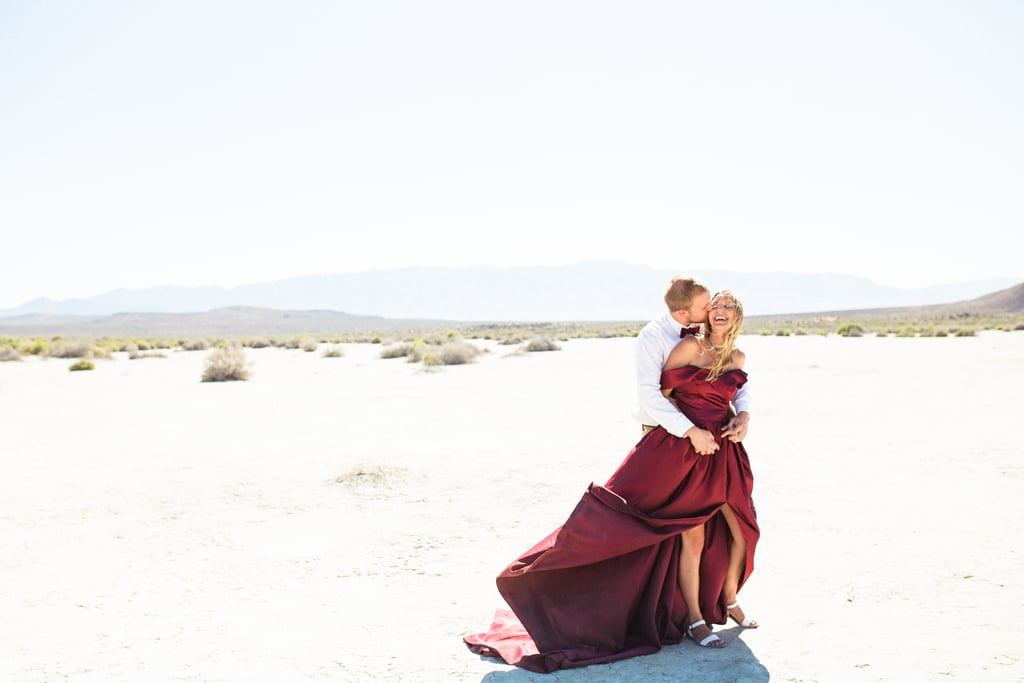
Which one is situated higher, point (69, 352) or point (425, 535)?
point (69, 352)

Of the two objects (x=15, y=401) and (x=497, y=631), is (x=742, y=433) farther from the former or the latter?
(x=15, y=401)

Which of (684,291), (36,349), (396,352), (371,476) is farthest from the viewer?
(36,349)

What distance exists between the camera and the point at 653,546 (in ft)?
14.6

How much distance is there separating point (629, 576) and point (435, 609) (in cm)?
160

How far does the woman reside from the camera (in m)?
4.35

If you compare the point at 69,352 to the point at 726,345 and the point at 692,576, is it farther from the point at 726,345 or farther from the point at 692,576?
the point at 726,345

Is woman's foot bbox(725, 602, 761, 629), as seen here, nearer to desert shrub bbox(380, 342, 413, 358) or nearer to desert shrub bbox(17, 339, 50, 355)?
desert shrub bbox(380, 342, 413, 358)

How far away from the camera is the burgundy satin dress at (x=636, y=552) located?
171 inches

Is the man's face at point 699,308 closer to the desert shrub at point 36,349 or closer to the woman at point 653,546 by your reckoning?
the woman at point 653,546

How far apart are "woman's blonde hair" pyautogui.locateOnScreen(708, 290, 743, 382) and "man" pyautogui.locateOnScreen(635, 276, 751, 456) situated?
0.11m

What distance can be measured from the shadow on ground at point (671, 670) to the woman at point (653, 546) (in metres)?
0.06

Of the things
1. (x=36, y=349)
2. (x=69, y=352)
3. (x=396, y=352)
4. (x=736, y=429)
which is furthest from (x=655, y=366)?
(x=36, y=349)

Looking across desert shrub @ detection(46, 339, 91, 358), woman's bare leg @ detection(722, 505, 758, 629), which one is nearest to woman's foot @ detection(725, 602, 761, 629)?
woman's bare leg @ detection(722, 505, 758, 629)

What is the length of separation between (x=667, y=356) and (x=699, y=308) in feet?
1.05
